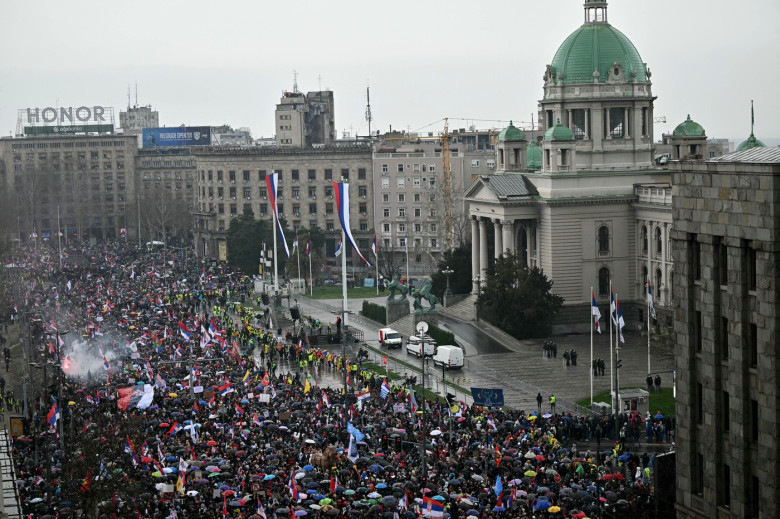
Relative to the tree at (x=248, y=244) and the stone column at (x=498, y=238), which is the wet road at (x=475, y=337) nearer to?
the stone column at (x=498, y=238)

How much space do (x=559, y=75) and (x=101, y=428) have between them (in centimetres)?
5876

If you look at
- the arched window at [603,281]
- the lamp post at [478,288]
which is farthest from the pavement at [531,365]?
the arched window at [603,281]

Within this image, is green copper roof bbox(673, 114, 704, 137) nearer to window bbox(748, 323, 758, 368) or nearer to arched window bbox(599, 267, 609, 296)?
arched window bbox(599, 267, 609, 296)

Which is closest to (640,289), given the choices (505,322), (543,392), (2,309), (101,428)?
(505,322)

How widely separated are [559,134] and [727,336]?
60947mm

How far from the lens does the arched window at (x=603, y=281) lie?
101625 mm

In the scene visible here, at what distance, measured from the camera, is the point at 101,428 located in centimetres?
5681

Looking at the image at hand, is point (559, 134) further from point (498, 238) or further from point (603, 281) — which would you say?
point (603, 281)

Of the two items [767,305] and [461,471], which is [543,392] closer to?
[461,471]

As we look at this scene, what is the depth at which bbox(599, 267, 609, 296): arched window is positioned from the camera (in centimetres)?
10162

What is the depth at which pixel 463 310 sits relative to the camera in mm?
104875

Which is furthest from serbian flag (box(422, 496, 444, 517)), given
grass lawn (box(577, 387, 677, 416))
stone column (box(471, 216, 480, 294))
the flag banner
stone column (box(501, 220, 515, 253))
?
stone column (box(471, 216, 480, 294))

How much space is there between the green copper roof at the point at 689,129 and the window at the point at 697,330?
6087 cm

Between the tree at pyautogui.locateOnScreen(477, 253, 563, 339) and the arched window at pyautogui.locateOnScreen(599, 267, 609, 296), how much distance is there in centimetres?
590
